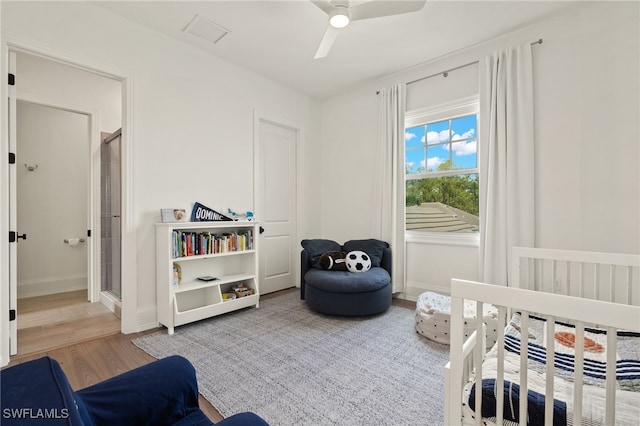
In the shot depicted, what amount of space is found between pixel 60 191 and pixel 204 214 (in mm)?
2459

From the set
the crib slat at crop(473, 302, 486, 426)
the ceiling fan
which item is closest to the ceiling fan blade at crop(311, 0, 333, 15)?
the ceiling fan

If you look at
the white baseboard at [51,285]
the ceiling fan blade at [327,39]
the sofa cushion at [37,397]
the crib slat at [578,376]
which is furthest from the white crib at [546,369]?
the white baseboard at [51,285]

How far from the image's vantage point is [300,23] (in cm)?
266

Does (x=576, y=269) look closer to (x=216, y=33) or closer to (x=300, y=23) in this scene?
(x=300, y=23)

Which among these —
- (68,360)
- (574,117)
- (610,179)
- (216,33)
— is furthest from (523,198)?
(68,360)

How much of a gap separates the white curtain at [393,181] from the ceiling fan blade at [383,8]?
1.50 m

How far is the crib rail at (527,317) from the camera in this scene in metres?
0.84

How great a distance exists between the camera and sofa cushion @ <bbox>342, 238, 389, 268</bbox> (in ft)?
11.3

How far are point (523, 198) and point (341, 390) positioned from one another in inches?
90.6

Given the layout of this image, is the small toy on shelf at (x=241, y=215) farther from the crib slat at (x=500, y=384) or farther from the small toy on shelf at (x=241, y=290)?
the crib slat at (x=500, y=384)

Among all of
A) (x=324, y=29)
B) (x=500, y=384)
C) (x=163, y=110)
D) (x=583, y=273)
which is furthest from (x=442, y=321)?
(x=163, y=110)

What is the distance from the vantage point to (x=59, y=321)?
2.89m

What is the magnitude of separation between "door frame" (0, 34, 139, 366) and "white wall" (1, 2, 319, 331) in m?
0.03

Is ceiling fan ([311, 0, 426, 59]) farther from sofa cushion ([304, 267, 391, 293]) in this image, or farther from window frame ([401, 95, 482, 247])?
sofa cushion ([304, 267, 391, 293])
